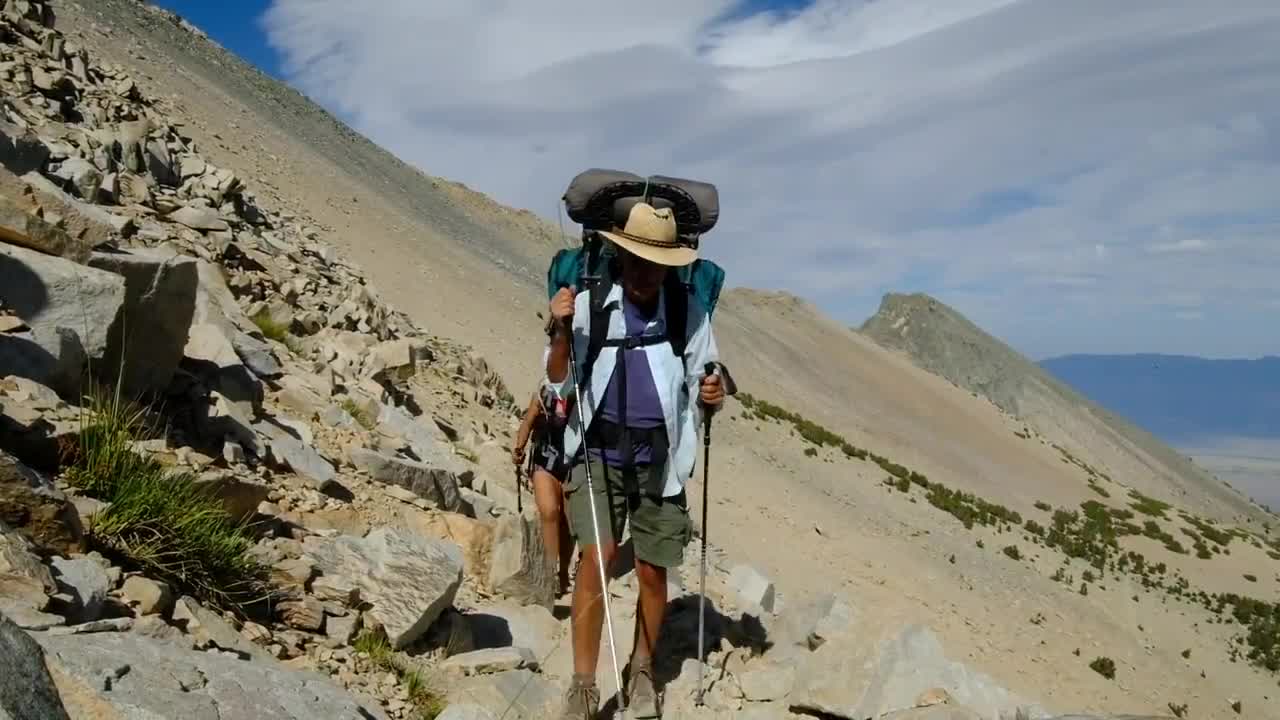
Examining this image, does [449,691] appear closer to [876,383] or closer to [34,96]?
[34,96]

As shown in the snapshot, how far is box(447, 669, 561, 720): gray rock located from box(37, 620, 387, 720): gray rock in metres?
0.86

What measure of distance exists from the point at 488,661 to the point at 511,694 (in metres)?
0.24

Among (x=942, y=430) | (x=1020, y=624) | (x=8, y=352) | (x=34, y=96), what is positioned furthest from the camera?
(x=942, y=430)

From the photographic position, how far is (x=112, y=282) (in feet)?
14.7

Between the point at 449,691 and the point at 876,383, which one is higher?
the point at 876,383

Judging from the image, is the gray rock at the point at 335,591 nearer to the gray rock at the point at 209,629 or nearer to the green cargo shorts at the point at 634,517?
the gray rock at the point at 209,629

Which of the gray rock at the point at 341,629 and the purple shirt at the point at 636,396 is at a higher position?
the purple shirt at the point at 636,396

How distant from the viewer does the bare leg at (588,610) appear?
4457mm

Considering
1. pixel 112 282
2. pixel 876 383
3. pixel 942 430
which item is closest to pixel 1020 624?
pixel 112 282

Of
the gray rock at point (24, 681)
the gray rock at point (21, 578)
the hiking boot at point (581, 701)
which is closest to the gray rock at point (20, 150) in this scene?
the gray rock at point (21, 578)

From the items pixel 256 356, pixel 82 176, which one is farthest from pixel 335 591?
pixel 82 176

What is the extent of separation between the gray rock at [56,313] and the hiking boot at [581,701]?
102 inches

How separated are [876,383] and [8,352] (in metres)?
46.0

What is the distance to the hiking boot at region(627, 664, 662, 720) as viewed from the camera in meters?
4.64
